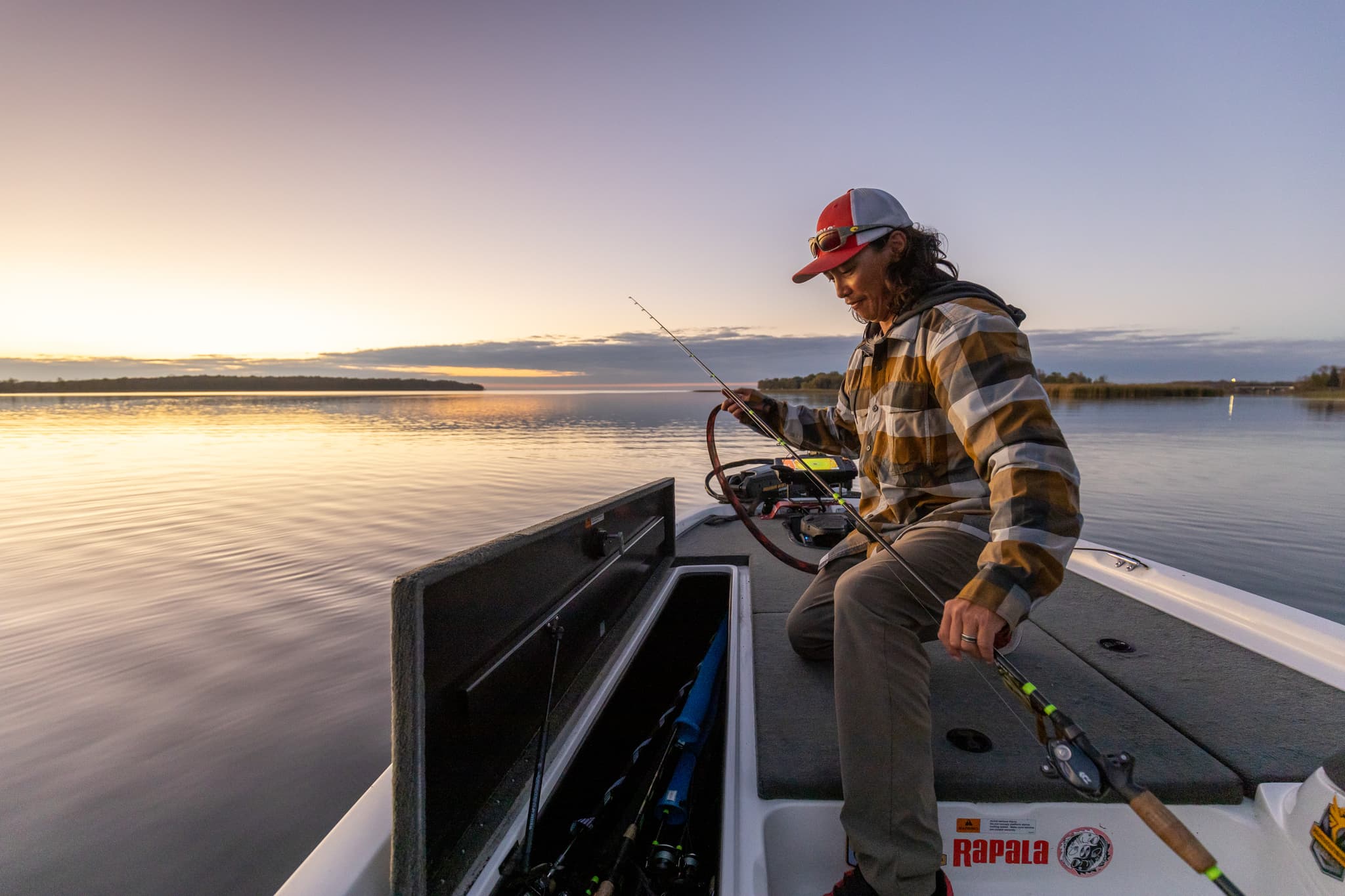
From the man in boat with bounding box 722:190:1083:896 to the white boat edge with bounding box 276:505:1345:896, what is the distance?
20 centimetres

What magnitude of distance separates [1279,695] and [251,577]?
709 cm

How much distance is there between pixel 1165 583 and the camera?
3000 millimetres

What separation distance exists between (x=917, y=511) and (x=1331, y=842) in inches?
44.1

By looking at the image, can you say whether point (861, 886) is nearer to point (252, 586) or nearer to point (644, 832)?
point (644, 832)

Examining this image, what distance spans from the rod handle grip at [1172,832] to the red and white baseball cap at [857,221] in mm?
1600

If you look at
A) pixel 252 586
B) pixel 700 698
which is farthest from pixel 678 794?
pixel 252 586

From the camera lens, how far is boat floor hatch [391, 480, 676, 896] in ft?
4.11

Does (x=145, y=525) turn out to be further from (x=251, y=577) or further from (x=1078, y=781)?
(x=1078, y=781)

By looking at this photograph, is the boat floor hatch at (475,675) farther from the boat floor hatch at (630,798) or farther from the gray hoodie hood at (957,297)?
the gray hoodie hood at (957,297)

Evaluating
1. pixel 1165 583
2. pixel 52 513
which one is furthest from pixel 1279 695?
pixel 52 513

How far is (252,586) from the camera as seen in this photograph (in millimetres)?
6012

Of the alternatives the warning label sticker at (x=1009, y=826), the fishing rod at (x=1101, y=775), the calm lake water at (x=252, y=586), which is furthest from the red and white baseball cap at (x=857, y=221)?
the calm lake water at (x=252, y=586)

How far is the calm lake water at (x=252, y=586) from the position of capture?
2904mm

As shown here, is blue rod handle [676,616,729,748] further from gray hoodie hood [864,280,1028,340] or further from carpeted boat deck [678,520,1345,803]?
gray hoodie hood [864,280,1028,340]
